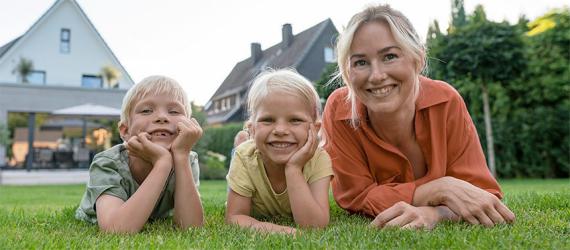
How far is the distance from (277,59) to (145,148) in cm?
3282

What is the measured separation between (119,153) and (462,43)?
14.0 m

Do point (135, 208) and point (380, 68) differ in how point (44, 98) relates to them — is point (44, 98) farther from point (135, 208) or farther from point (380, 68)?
point (380, 68)

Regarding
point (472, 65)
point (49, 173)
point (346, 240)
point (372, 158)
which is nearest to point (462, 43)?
point (472, 65)

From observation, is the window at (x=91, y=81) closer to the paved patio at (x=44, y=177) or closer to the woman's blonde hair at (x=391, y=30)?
the paved patio at (x=44, y=177)

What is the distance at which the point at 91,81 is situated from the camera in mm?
25875

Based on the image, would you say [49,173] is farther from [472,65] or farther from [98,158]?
[98,158]

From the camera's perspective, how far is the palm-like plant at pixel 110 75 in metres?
25.7

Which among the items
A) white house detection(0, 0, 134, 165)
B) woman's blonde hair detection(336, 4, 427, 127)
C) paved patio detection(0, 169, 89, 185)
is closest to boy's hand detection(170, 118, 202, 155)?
woman's blonde hair detection(336, 4, 427, 127)

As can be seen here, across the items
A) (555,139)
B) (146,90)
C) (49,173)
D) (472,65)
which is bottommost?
(49,173)

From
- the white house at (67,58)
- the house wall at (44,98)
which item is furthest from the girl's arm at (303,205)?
the white house at (67,58)

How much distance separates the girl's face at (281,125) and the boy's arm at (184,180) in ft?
1.22

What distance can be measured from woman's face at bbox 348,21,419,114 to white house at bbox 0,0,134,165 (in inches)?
871

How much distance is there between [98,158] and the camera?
117 inches

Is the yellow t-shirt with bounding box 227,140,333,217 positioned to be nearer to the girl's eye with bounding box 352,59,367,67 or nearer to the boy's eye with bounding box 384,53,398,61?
the girl's eye with bounding box 352,59,367,67
